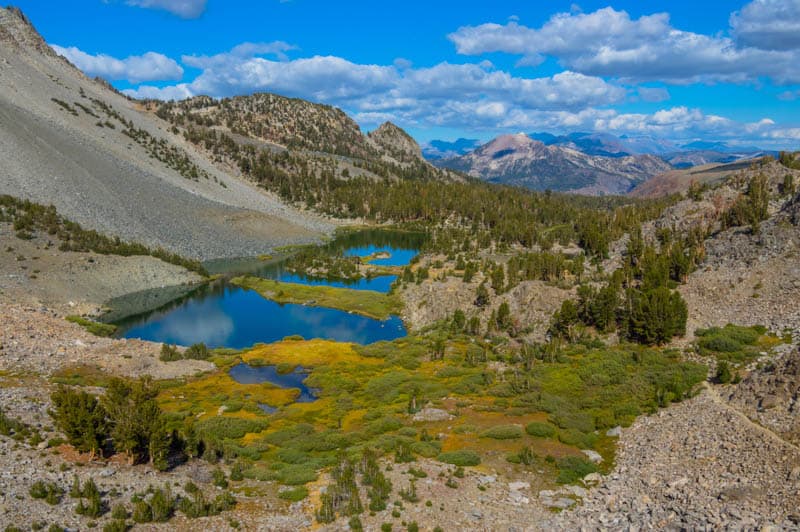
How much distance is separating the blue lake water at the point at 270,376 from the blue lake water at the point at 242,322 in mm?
10480

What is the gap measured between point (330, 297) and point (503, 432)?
57.9 m

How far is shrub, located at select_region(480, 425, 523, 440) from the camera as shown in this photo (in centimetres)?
3475

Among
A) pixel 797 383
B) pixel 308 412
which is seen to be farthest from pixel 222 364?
pixel 797 383

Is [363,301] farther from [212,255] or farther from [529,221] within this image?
[529,221]

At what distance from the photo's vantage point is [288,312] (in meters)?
82.9

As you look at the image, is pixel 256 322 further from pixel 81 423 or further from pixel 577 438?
pixel 577 438

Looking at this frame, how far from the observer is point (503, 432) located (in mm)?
34969

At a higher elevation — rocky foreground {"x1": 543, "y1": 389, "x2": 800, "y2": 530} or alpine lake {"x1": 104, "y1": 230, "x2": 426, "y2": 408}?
rocky foreground {"x1": 543, "y1": 389, "x2": 800, "y2": 530}

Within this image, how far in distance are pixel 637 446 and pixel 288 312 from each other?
200ft

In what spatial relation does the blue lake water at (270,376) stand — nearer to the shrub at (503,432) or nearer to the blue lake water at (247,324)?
the blue lake water at (247,324)

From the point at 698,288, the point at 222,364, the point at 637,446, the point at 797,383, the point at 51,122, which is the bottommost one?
the point at 222,364

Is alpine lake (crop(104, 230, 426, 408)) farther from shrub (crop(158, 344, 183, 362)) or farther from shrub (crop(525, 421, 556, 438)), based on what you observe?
shrub (crop(525, 421, 556, 438))

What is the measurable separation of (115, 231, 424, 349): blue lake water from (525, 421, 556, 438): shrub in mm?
35103

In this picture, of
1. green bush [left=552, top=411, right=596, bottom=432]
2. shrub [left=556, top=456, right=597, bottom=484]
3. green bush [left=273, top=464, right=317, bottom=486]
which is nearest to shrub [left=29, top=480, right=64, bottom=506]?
green bush [left=273, top=464, right=317, bottom=486]
